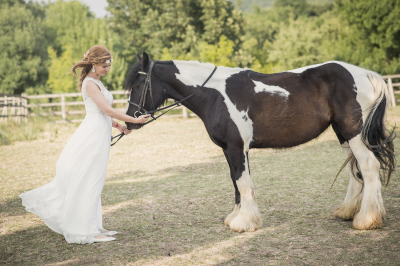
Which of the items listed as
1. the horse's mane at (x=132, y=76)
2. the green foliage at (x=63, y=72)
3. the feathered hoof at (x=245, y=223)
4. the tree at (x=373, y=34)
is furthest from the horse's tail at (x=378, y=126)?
the green foliage at (x=63, y=72)

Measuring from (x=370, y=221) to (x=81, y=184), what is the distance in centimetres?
324

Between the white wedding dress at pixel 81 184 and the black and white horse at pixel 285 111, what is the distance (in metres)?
0.48

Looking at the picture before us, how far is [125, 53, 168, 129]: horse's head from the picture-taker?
3.95m

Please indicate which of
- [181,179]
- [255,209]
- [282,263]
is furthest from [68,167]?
[181,179]

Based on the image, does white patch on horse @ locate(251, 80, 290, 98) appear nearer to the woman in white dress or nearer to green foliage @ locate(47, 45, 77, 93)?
the woman in white dress

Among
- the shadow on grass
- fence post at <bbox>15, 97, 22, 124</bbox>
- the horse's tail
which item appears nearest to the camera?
the shadow on grass

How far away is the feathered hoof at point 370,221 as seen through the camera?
3475mm

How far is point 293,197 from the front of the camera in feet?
16.0

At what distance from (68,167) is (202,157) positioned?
16.9 ft

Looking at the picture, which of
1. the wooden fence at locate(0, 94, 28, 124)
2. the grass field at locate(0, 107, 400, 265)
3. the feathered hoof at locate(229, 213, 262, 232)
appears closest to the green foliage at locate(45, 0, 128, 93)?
the wooden fence at locate(0, 94, 28, 124)

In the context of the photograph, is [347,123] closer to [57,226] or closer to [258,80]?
[258,80]

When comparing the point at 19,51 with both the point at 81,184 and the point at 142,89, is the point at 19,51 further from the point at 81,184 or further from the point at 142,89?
the point at 81,184

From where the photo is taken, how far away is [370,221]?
11.4 feet

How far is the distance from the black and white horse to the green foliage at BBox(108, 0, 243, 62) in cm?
2058
